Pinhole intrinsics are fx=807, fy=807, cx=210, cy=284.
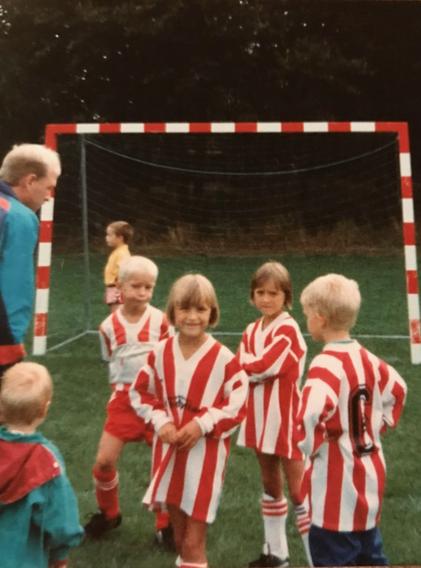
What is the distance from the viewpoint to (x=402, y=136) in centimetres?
561

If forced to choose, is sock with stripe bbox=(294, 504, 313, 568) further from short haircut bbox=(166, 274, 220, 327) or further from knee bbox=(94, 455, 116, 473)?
short haircut bbox=(166, 274, 220, 327)

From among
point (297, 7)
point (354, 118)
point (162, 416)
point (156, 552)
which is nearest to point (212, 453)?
point (162, 416)

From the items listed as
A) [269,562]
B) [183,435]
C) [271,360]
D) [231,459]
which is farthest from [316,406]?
[231,459]

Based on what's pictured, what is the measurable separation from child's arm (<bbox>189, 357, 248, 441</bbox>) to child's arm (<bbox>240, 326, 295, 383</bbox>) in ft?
1.18

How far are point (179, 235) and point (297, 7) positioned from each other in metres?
3.94

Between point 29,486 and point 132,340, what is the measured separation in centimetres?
123

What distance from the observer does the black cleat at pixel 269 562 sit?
266cm

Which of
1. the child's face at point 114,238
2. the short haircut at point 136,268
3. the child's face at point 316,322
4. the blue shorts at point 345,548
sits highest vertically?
the child's face at point 114,238

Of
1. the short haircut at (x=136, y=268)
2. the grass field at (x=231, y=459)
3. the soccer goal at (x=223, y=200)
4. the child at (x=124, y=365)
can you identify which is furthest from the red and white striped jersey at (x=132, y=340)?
the soccer goal at (x=223, y=200)

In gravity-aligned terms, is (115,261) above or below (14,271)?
above

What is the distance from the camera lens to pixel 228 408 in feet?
7.50

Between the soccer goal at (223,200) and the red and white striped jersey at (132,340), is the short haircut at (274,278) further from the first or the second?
the soccer goal at (223,200)

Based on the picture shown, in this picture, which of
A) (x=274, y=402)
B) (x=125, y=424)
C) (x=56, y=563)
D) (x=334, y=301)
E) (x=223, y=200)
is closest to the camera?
(x=56, y=563)

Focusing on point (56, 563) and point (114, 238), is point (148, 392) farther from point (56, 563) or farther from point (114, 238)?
point (114, 238)
